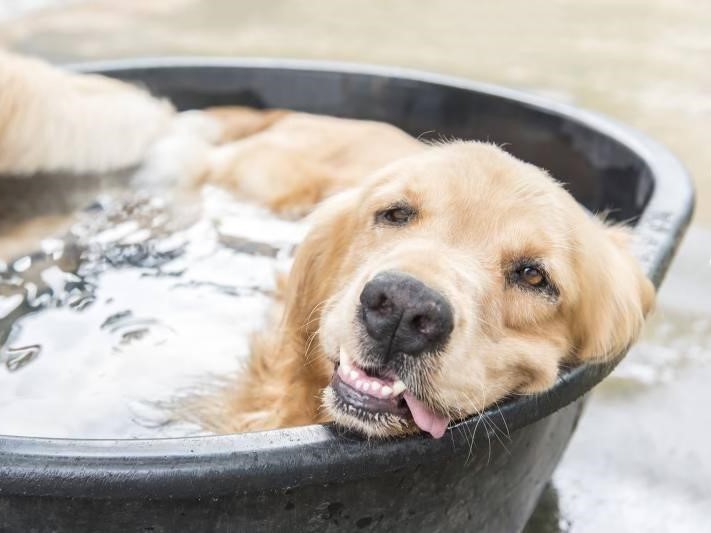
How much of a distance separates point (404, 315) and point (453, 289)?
171 millimetres

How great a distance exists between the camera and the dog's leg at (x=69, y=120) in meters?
4.18

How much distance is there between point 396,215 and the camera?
229 cm

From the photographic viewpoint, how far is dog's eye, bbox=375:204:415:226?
225 centimetres

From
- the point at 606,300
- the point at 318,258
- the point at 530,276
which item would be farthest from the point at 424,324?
the point at 318,258

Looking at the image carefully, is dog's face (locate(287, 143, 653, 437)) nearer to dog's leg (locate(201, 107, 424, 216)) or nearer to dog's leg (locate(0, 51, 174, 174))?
dog's leg (locate(201, 107, 424, 216))

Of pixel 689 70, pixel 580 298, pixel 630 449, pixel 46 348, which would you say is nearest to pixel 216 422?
pixel 46 348

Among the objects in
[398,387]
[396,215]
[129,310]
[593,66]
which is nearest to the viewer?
[398,387]

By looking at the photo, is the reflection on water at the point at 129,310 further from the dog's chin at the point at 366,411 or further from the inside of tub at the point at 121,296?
the dog's chin at the point at 366,411

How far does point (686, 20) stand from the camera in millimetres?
13133

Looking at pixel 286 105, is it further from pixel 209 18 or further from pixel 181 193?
pixel 209 18

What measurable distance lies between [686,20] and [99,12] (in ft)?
29.3

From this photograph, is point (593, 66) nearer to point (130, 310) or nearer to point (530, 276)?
point (130, 310)

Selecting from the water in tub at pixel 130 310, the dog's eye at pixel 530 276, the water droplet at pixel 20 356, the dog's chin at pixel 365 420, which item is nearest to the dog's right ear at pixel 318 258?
the water in tub at pixel 130 310

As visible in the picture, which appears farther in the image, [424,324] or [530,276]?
[530,276]
